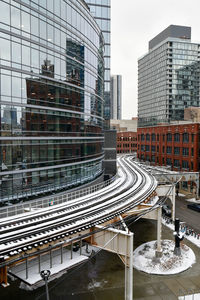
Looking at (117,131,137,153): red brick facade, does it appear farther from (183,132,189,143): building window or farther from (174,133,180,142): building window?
(183,132,189,143): building window

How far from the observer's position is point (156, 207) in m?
25.0

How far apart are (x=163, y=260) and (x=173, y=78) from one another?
3491 inches

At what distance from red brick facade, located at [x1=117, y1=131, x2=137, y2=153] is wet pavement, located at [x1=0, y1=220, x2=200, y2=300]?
306ft

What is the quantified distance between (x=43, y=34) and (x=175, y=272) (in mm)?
29408

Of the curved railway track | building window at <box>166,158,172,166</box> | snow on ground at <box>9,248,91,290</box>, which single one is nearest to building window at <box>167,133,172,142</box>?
building window at <box>166,158,172,166</box>

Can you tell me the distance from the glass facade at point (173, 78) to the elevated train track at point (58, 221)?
82474 millimetres

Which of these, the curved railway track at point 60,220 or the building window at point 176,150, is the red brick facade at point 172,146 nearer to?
the building window at point 176,150

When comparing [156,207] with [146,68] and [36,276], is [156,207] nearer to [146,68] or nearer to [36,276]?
[36,276]

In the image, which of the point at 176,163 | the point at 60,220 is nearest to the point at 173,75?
the point at 176,163

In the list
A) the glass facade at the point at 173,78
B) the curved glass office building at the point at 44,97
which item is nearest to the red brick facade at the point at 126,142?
the glass facade at the point at 173,78

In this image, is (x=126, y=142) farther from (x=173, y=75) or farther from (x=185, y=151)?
(x=185, y=151)

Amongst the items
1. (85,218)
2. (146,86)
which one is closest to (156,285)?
(85,218)

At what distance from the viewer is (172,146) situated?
6550 centimetres

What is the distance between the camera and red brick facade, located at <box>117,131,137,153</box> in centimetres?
11644
